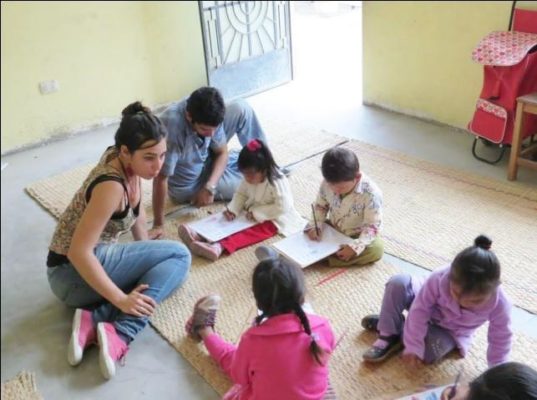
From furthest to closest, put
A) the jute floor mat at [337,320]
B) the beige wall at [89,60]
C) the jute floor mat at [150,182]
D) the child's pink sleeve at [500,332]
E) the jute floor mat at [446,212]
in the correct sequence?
the beige wall at [89,60] → the jute floor mat at [150,182] → the jute floor mat at [446,212] → the jute floor mat at [337,320] → the child's pink sleeve at [500,332]

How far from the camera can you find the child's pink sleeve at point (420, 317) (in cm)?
140

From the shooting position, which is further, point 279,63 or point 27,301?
point 279,63

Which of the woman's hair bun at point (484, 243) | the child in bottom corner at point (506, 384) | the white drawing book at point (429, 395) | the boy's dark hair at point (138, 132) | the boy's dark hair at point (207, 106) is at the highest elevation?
the boy's dark hair at point (138, 132)

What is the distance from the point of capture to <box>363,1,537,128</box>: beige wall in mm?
2828

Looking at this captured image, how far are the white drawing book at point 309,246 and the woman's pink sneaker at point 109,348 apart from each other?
0.62 metres

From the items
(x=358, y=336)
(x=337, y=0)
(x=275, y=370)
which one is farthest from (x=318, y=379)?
(x=337, y=0)

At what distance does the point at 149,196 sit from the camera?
2.66 meters

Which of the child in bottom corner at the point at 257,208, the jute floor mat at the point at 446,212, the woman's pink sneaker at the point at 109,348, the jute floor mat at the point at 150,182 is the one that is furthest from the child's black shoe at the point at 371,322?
the jute floor mat at the point at 150,182

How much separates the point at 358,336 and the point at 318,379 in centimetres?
38

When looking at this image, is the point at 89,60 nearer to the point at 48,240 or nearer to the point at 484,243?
the point at 48,240

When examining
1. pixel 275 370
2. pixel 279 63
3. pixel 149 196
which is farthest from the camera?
pixel 279 63

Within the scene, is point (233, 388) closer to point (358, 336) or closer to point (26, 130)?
point (358, 336)

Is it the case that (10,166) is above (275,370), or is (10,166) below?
below

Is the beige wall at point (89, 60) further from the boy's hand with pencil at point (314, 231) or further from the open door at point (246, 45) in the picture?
the boy's hand with pencil at point (314, 231)
